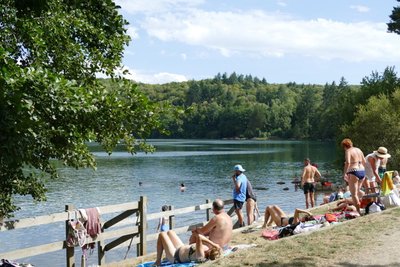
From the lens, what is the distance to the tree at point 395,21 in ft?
123

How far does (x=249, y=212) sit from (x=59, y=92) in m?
9.39

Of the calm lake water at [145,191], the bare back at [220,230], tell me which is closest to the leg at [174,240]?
the bare back at [220,230]

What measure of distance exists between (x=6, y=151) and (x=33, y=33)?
2034 mm

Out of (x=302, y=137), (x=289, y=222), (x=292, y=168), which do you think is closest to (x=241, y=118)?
(x=302, y=137)

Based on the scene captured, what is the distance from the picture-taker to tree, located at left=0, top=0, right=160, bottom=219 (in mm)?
6881

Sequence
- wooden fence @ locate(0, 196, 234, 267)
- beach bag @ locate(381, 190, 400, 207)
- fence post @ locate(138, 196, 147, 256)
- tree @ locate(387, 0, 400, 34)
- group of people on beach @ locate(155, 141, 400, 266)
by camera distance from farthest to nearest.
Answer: tree @ locate(387, 0, 400, 34) < beach bag @ locate(381, 190, 400, 207) < fence post @ locate(138, 196, 147, 256) < wooden fence @ locate(0, 196, 234, 267) < group of people on beach @ locate(155, 141, 400, 266)

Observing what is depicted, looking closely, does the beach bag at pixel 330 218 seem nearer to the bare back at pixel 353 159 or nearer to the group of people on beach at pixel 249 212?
the group of people on beach at pixel 249 212

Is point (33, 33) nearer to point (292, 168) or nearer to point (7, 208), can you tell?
point (7, 208)

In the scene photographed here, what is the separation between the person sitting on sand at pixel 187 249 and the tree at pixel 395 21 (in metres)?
32.8

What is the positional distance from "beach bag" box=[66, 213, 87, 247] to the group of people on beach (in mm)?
1669

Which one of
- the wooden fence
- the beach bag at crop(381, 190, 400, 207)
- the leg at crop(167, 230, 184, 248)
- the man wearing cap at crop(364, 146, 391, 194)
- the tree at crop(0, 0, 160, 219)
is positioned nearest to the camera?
the tree at crop(0, 0, 160, 219)

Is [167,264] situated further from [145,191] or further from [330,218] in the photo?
[145,191]

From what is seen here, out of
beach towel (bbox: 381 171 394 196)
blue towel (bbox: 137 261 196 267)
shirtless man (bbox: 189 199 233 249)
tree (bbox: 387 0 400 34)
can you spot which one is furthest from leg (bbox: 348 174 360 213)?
tree (bbox: 387 0 400 34)

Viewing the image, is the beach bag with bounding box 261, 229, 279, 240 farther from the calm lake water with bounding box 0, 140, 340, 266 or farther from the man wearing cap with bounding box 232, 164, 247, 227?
the calm lake water with bounding box 0, 140, 340, 266
